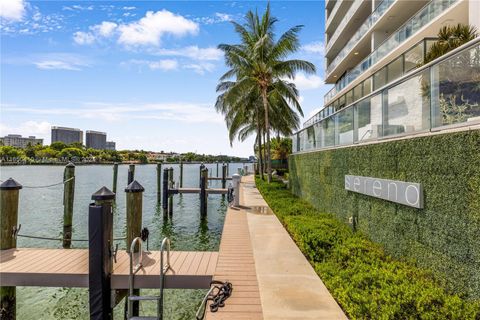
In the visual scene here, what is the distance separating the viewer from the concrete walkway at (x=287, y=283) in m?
4.41

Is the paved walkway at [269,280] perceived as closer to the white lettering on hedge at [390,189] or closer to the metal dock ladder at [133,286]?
the metal dock ladder at [133,286]

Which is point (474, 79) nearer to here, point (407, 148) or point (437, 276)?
point (407, 148)

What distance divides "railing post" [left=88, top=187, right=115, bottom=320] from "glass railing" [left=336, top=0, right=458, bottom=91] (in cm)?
1658

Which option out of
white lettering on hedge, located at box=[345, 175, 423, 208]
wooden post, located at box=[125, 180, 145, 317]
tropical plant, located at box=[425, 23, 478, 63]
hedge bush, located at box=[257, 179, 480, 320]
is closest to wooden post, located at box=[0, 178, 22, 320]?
wooden post, located at box=[125, 180, 145, 317]

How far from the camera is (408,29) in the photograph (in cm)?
1756

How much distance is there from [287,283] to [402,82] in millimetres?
4221

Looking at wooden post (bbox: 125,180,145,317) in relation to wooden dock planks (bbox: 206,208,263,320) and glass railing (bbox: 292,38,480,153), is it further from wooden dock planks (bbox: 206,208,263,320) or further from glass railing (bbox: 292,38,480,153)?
glass railing (bbox: 292,38,480,153)

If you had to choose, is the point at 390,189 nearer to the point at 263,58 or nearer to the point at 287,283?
the point at 287,283

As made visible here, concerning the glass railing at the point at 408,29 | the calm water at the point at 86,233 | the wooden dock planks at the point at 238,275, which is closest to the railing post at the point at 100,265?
the calm water at the point at 86,233

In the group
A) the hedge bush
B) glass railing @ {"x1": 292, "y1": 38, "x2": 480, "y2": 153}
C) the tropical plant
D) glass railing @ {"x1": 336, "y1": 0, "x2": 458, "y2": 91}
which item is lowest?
the hedge bush

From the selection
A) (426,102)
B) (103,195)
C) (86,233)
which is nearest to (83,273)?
(103,195)

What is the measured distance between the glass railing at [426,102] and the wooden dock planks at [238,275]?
3855 mm

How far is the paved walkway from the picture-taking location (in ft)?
14.7

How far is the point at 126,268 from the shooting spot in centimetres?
707
